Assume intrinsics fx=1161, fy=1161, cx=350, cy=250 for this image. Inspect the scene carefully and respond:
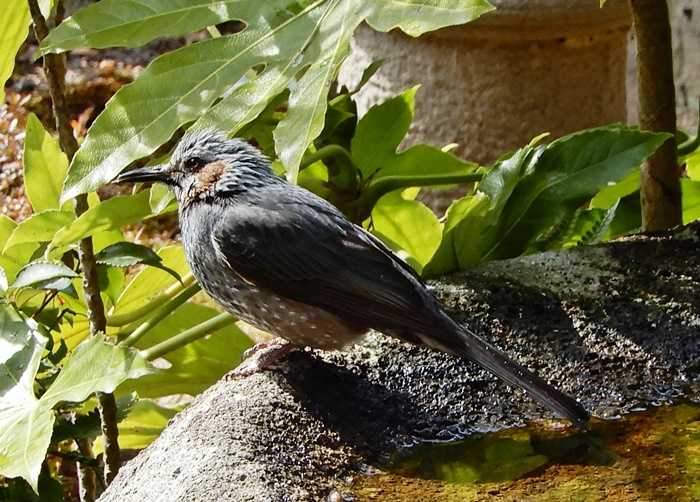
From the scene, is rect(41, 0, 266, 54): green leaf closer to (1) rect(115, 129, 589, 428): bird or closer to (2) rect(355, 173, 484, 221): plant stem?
(1) rect(115, 129, 589, 428): bird

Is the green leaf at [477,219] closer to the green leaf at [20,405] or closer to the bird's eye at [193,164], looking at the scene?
the bird's eye at [193,164]

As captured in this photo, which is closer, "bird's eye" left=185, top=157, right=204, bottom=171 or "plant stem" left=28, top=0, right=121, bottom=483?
"plant stem" left=28, top=0, right=121, bottom=483

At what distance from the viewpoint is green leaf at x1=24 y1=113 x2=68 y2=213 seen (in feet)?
9.93

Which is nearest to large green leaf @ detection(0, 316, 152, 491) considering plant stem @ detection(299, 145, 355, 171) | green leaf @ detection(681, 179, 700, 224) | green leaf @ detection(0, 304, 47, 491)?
green leaf @ detection(0, 304, 47, 491)

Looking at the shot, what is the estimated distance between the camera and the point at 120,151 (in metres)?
2.33

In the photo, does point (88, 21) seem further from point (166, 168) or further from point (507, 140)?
point (507, 140)

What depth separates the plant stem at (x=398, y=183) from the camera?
10.3 feet

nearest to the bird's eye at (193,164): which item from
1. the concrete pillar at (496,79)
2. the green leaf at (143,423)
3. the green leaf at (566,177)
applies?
the green leaf at (143,423)

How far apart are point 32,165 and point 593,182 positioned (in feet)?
4.77

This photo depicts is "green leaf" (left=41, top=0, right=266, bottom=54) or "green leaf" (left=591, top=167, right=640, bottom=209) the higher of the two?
"green leaf" (left=41, top=0, right=266, bottom=54)

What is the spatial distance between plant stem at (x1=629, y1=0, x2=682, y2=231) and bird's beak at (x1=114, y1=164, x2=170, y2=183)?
50.7 inches

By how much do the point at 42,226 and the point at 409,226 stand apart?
3.26ft

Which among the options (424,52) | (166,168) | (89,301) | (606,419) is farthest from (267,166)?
(424,52)

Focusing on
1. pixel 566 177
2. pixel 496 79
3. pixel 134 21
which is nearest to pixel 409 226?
pixel 566 177
